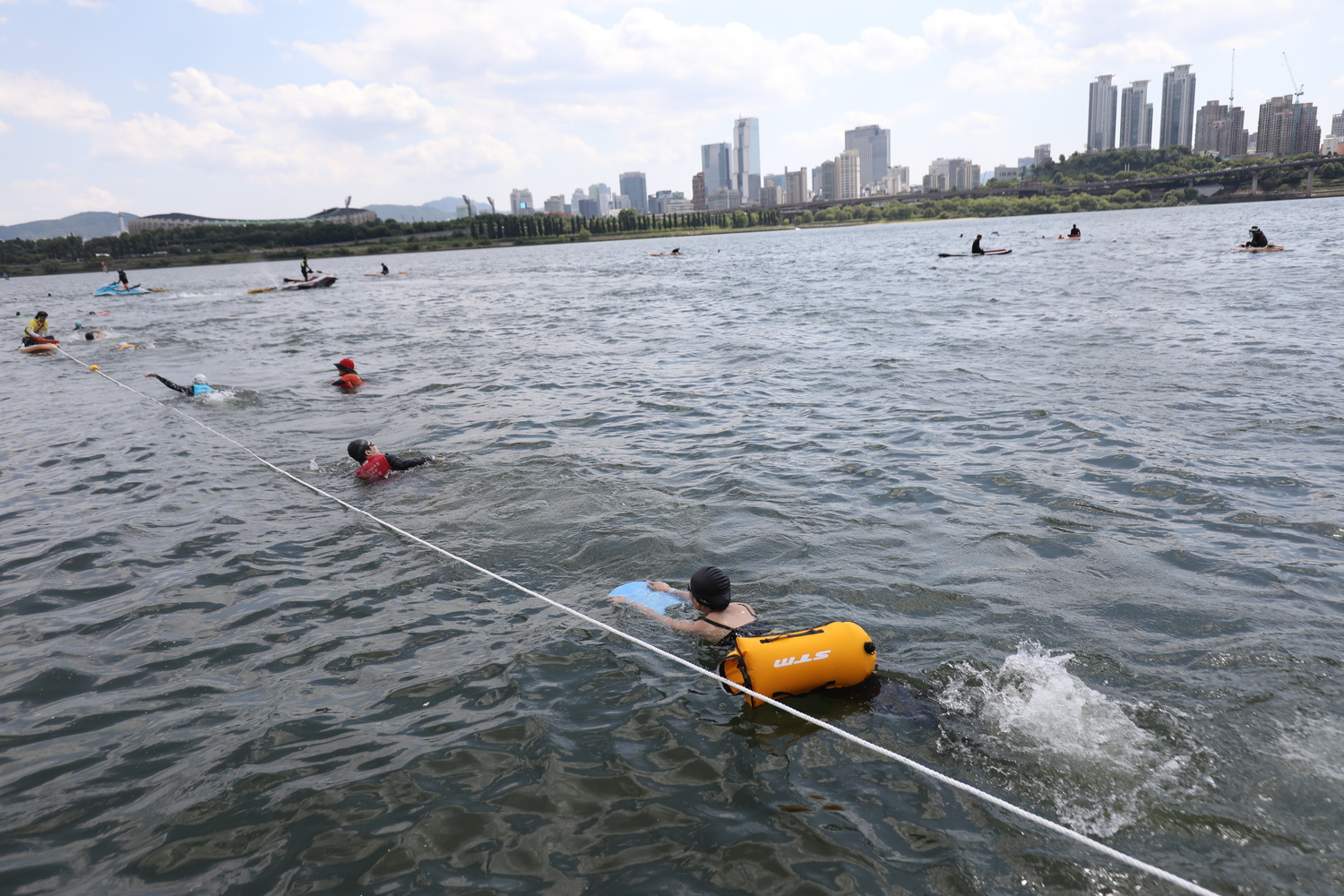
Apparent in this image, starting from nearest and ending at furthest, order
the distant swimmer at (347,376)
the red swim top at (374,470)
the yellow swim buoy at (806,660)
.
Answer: the yellow swim buoy at (806,660) → the red swim top at (374,470) → the distant swimmer at (347,376)

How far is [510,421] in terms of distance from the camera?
14.0 metres

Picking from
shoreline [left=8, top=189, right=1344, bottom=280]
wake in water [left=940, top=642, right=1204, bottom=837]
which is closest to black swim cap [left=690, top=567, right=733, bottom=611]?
wake in water [left=940, top=642, right=1204, bottom=837]

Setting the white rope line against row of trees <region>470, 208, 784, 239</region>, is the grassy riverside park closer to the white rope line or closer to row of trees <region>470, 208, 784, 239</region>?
row of trees <region>470, 208, 784, 239</region>

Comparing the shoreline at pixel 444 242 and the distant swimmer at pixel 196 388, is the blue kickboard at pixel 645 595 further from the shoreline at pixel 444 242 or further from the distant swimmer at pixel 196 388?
the shoreline at pixel 444 242

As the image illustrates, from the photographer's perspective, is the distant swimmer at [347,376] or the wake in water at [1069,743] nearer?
the wake in water at [1069,743]

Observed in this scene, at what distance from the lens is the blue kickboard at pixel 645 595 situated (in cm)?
671

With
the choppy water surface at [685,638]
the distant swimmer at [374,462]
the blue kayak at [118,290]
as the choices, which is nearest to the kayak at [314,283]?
the blue kayak at [118,290]

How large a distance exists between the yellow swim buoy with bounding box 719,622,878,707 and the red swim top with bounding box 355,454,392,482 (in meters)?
7.36

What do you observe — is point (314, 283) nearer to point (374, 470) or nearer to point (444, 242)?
point (374, 470)

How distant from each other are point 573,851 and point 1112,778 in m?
3.29

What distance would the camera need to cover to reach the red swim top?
10625 millimetres

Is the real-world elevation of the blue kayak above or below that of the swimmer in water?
above

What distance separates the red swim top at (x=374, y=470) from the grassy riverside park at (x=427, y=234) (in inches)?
4966

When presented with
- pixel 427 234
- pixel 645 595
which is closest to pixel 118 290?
pixel 645 595
